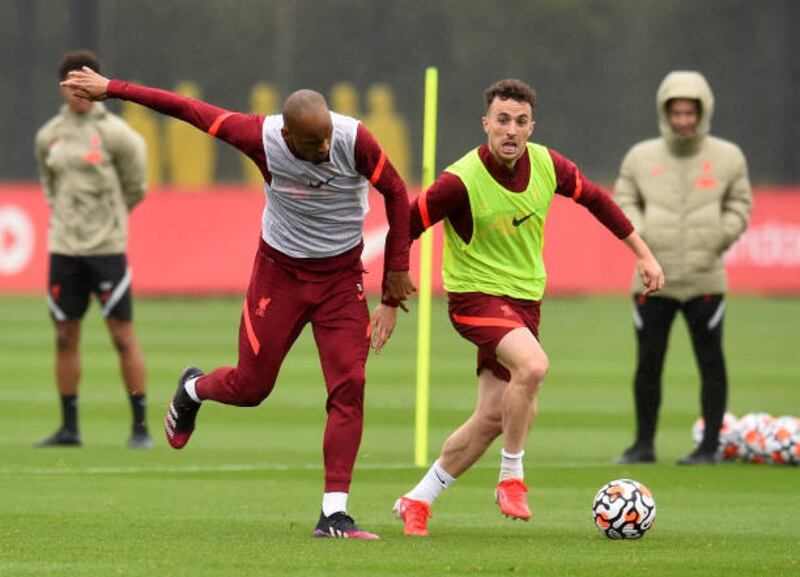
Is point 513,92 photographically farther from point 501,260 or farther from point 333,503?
point 333,503

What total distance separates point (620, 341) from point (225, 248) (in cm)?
705

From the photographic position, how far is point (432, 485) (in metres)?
9.70

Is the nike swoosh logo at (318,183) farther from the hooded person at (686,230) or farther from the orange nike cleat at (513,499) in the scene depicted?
the hooded person at (686,230)

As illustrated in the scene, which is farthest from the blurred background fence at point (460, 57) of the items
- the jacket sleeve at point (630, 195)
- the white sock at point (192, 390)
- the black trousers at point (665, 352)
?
the white sock at point (192, 390)

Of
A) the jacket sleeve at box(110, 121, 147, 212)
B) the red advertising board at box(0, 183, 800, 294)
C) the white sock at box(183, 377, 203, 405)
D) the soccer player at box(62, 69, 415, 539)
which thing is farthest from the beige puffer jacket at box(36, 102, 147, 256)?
the red advertising board at box(0, 183, 800, 294)

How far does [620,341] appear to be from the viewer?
75.5 feet

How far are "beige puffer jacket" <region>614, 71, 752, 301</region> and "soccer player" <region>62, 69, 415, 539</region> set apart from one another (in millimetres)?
3927

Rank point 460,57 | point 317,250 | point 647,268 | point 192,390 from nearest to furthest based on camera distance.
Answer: point 317,250 → point 647,268 → point 192,390 → point 460,57

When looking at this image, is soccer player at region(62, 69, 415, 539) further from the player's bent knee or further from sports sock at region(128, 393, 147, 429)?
sports sock at region(128, 393, 147, 429)

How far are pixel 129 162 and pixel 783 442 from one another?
187 inches

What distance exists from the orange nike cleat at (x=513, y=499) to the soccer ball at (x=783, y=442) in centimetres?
378

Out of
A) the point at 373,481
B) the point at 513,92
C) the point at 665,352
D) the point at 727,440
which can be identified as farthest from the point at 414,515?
the point at 727,440

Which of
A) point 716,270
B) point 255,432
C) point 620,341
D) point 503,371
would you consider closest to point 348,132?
point 503,371

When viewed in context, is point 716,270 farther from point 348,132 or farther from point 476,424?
point 348,132
